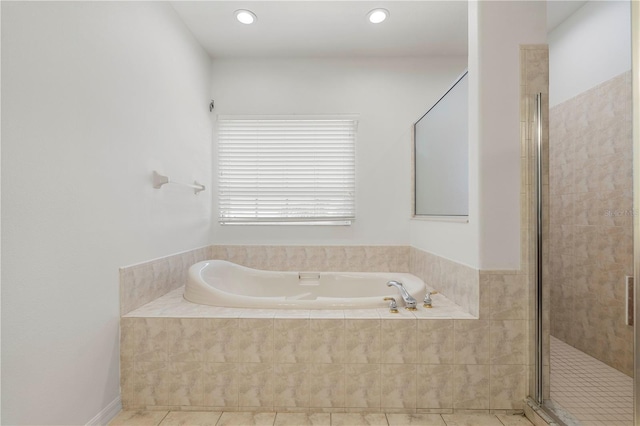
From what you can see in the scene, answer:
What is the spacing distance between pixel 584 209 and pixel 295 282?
194cm

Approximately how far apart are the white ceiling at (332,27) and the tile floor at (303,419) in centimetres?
246

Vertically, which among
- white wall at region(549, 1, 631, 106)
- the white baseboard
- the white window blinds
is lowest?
the white baseboard

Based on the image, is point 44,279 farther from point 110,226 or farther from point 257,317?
point 257,317

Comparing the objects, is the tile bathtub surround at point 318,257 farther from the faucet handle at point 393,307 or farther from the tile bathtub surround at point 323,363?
the tile bathtub surround at point 323,363

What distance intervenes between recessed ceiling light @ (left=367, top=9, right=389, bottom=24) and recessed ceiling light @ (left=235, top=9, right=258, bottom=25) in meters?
0.82

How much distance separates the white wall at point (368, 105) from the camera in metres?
2.74

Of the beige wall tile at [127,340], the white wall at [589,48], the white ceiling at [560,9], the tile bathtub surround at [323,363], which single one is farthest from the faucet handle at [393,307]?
the white ceiling at [560,9]

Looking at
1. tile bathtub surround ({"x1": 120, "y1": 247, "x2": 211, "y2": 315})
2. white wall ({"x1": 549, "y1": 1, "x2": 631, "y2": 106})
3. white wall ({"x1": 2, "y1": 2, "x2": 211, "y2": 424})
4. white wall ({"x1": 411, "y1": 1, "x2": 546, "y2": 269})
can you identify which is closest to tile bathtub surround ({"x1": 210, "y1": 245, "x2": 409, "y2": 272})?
tile bathtub surround ({"x1": 120, "y1": 247, "x2": 211, "y2": 315})

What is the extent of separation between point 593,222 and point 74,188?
2494 millimetres

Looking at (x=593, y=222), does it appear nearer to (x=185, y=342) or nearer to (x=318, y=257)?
(x=318, y=257)

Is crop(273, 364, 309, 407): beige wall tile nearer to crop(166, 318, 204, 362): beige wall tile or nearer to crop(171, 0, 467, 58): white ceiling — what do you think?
crop(166, 318, 204, 362): beige wall tile

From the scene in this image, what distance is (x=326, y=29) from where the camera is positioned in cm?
234

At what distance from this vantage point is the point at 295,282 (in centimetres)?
253

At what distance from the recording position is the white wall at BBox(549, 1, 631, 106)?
1.66m
